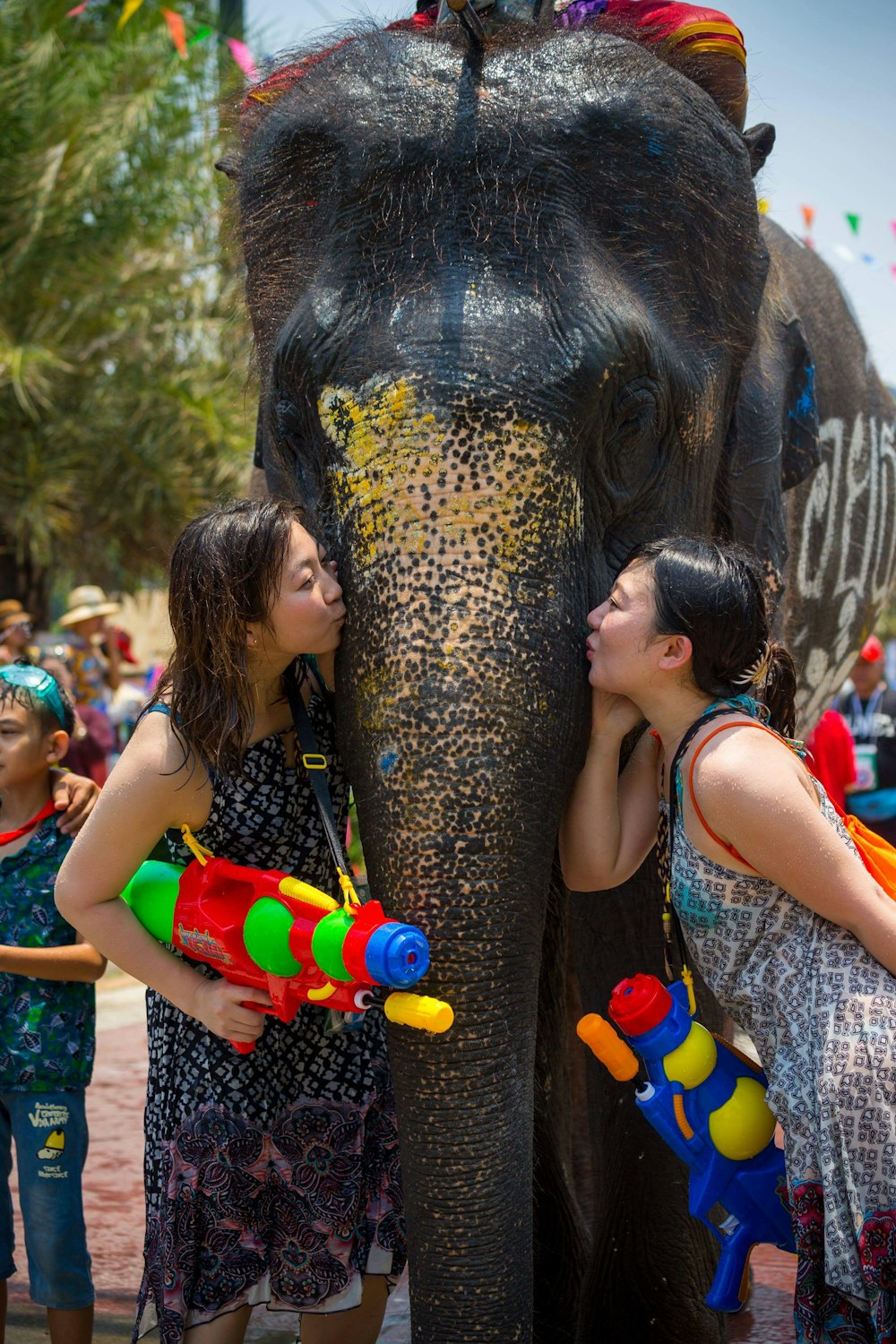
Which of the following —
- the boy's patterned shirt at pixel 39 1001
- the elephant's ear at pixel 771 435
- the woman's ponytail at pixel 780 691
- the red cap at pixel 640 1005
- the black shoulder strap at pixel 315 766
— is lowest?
the boy's patterned shirt at pixel 39 1001

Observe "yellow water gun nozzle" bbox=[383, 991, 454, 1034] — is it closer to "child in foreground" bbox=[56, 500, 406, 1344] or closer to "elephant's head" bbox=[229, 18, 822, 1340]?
"elephant's head" bbox=[229, 18, 822, 1340]

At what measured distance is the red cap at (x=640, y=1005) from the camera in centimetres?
251

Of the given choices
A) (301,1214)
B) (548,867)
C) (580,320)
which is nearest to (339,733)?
(548,867)

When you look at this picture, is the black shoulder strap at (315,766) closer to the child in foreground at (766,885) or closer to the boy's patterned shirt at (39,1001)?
the child in foreground at (766,885)

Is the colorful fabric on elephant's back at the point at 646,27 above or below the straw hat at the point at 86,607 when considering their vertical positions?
above

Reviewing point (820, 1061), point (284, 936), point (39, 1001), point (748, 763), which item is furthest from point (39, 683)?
point (820, 1061)

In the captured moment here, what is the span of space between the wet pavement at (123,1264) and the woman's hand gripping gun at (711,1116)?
4.32ft

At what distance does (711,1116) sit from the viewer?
97.4 inches

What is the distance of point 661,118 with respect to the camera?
2.84 m

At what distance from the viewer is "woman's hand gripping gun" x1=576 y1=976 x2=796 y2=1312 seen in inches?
97.3

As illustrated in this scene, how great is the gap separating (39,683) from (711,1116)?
6.41 ft

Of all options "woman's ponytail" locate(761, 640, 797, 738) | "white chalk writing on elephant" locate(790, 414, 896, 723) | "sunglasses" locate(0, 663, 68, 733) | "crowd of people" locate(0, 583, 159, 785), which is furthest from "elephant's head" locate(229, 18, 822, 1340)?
"crowd of people" locate(0, 583, 159, 785)

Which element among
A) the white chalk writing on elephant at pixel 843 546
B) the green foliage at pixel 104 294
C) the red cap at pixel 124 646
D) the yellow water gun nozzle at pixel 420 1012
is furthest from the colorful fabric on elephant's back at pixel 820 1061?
the green foliage at pixel 104 294

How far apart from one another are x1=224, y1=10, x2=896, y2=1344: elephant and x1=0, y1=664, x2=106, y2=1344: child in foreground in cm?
101
